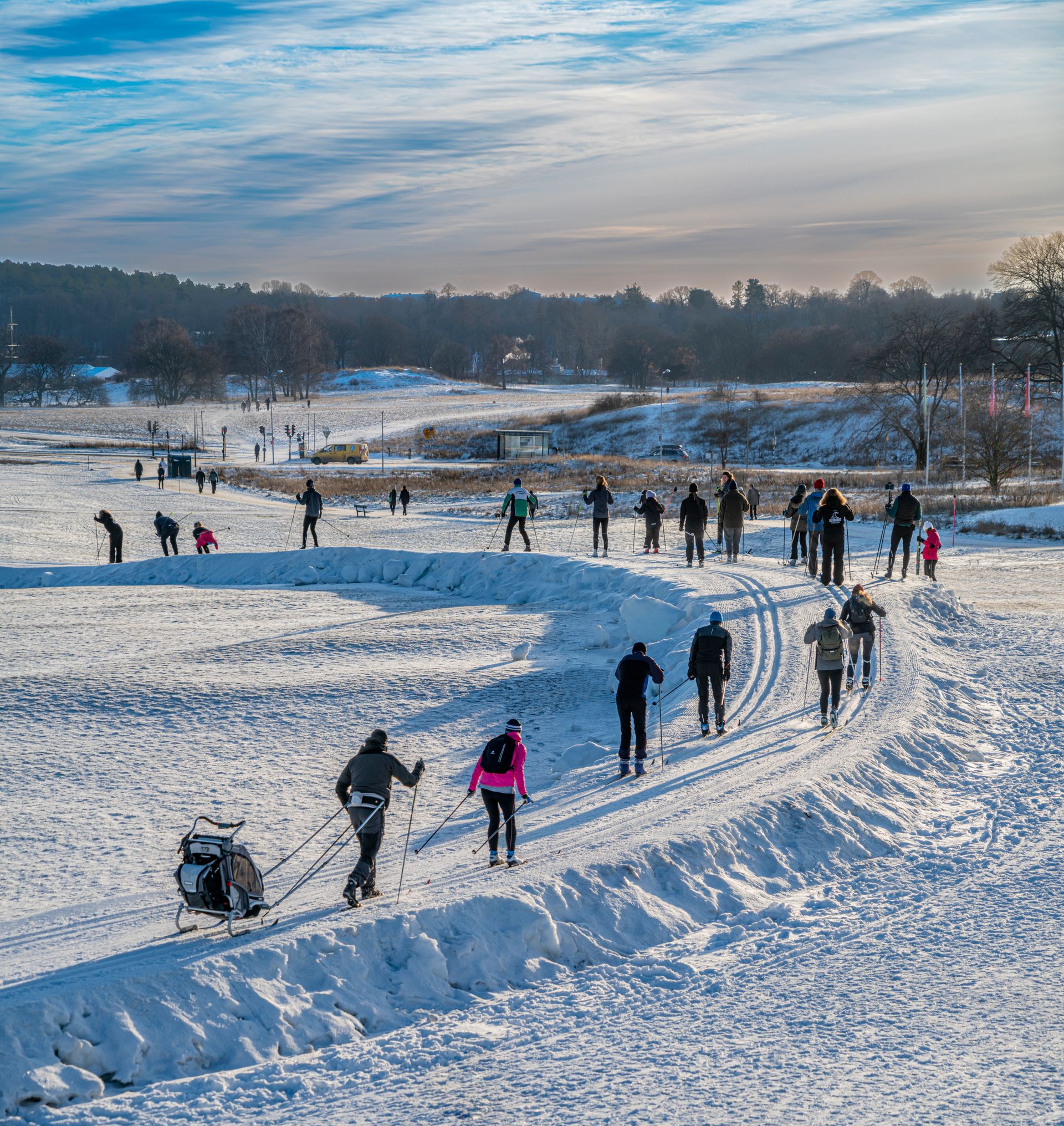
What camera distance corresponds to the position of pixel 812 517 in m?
21.3

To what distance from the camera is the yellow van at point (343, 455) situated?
7362 centimetres

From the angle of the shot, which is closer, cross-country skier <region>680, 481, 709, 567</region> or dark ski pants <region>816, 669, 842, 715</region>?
dark ski pants <region>816, 669, 842, 715</region>

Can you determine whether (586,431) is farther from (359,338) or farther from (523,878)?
(359,338)

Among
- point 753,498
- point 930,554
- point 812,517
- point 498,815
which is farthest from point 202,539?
point 498,815

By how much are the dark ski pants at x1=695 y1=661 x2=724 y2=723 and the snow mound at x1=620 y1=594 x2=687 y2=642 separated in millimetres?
4506

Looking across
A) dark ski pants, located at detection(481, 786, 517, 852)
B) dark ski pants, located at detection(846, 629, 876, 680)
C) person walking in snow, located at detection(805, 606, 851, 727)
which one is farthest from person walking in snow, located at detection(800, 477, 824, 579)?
dark ski pants, located at detection(481, 786, 517, 852)

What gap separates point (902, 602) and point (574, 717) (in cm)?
912

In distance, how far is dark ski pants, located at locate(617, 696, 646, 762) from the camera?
39.4 feet

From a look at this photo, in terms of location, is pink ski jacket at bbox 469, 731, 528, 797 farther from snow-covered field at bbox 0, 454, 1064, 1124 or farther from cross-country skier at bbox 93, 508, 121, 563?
cross-country skier at bbox 93, 508, 121, 563

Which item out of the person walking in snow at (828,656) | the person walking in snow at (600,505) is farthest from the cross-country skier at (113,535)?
the person walking in snow at (828,656)

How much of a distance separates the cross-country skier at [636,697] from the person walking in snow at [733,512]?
11.2m

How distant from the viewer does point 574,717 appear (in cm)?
1491

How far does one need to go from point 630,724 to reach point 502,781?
3229 mm

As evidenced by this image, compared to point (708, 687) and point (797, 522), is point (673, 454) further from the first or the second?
point (708, 687)
